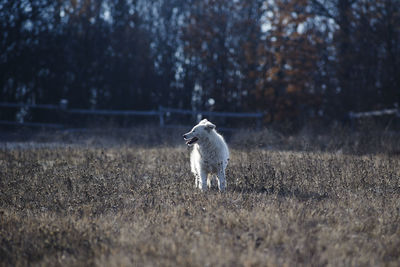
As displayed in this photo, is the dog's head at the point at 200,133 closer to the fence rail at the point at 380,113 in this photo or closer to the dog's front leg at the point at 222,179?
the dog's front leg at the point at 222,179

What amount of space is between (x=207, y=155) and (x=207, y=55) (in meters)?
13.9

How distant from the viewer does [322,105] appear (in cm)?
1830

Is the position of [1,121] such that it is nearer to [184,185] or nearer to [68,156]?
[68,156]

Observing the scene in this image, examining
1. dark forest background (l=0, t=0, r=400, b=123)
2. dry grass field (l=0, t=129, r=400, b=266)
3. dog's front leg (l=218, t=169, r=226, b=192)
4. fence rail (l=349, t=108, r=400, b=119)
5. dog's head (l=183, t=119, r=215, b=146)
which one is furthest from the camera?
dark forest background (l=0, t=0, r=400, b=123)

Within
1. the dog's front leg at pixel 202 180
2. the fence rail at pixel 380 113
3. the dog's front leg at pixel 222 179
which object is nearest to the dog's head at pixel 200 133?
the dog's front leg at pixel 202 180

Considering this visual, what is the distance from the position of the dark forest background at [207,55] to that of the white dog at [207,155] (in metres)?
12.3

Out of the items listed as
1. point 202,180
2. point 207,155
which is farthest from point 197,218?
point 207,155

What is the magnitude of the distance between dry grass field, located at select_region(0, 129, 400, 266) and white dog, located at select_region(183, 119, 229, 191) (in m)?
0.27

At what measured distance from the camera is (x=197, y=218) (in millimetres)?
4160

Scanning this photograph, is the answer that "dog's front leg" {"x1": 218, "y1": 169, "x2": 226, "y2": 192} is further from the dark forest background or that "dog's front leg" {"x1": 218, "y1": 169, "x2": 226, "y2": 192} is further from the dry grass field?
the dark forest background

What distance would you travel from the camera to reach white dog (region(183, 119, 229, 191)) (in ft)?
19.2

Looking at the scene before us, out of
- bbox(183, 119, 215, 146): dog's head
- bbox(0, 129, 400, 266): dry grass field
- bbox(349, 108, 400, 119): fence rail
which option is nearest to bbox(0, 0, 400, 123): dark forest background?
bbox(349, 108, 400, 119): fence rail

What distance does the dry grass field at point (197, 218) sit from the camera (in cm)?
321

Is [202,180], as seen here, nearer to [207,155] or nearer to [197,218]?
[207,155]
